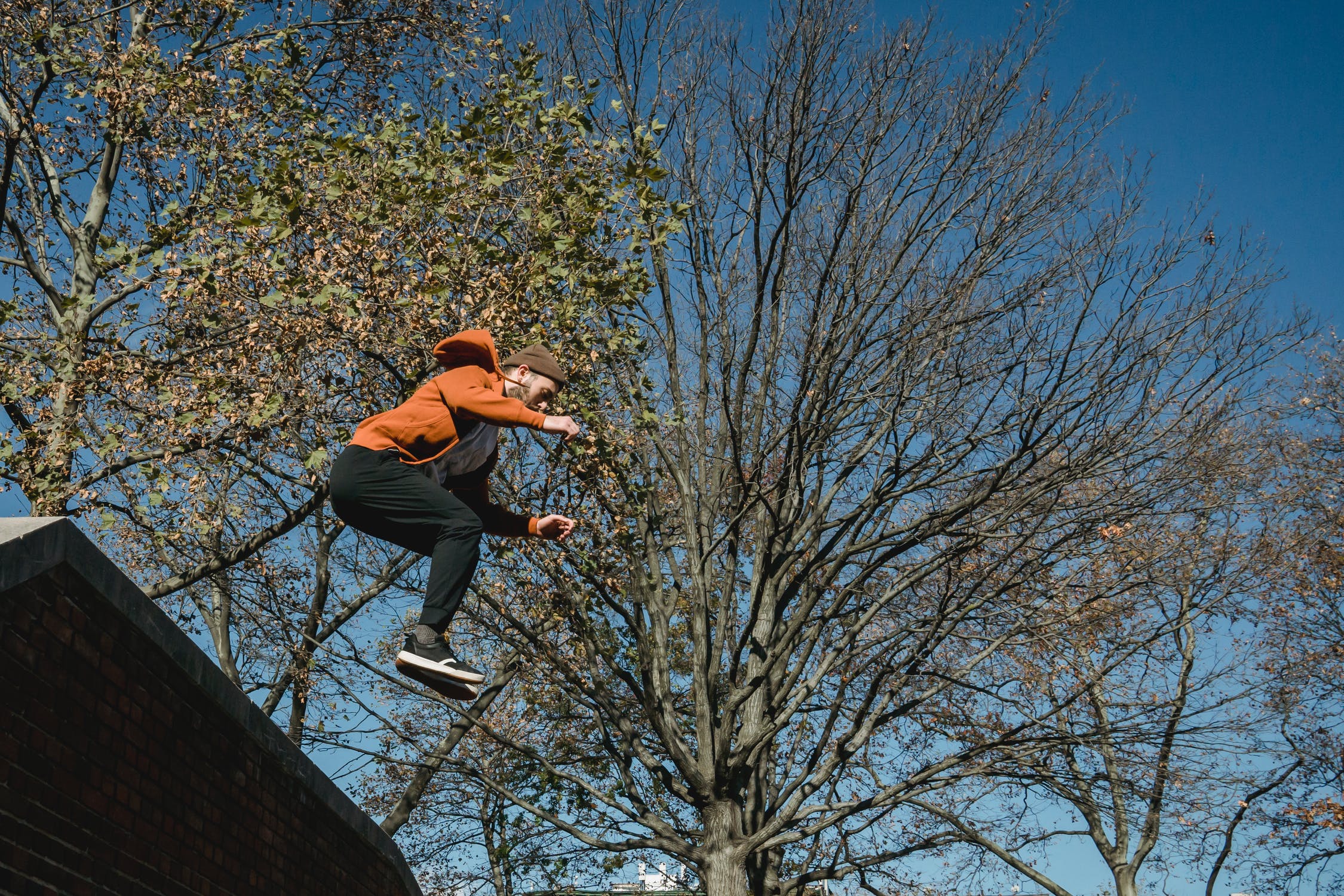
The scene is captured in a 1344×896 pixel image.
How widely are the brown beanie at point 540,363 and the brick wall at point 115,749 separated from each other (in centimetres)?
202

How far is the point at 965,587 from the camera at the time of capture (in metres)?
12.8

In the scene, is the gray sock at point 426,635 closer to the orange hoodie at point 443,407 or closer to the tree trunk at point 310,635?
the orange hoodie at point 443,407

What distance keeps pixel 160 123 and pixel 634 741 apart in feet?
28.3

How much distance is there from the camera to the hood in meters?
5.21

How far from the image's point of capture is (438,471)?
5.38 m

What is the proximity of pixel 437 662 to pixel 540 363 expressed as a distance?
154 cm

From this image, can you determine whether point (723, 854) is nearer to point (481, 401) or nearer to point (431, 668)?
point (431, 668)

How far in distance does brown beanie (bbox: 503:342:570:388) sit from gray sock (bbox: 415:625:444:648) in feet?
4.38

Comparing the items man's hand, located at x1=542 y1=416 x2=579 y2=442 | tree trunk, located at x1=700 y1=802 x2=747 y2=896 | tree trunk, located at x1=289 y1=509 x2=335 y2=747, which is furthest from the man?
tree trunk, located at x1=289 y1=509 x2=335 y2=747

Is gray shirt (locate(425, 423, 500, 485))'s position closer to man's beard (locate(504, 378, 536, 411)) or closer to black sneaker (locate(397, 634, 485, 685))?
man's beard (locate(504, 378, 536, 411))

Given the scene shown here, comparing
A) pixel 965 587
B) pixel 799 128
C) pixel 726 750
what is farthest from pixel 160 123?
pixel 965 587

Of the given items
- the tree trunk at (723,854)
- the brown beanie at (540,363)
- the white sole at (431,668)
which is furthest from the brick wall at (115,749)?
the tree trunk at (723,854)

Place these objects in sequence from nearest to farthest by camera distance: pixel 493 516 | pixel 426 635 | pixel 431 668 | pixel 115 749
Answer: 1. pixel 115 749
2. pixel 431 668
3. pixel 426 635
4. pixel 493 516

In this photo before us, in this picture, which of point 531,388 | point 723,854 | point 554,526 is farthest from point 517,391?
point 723,854
